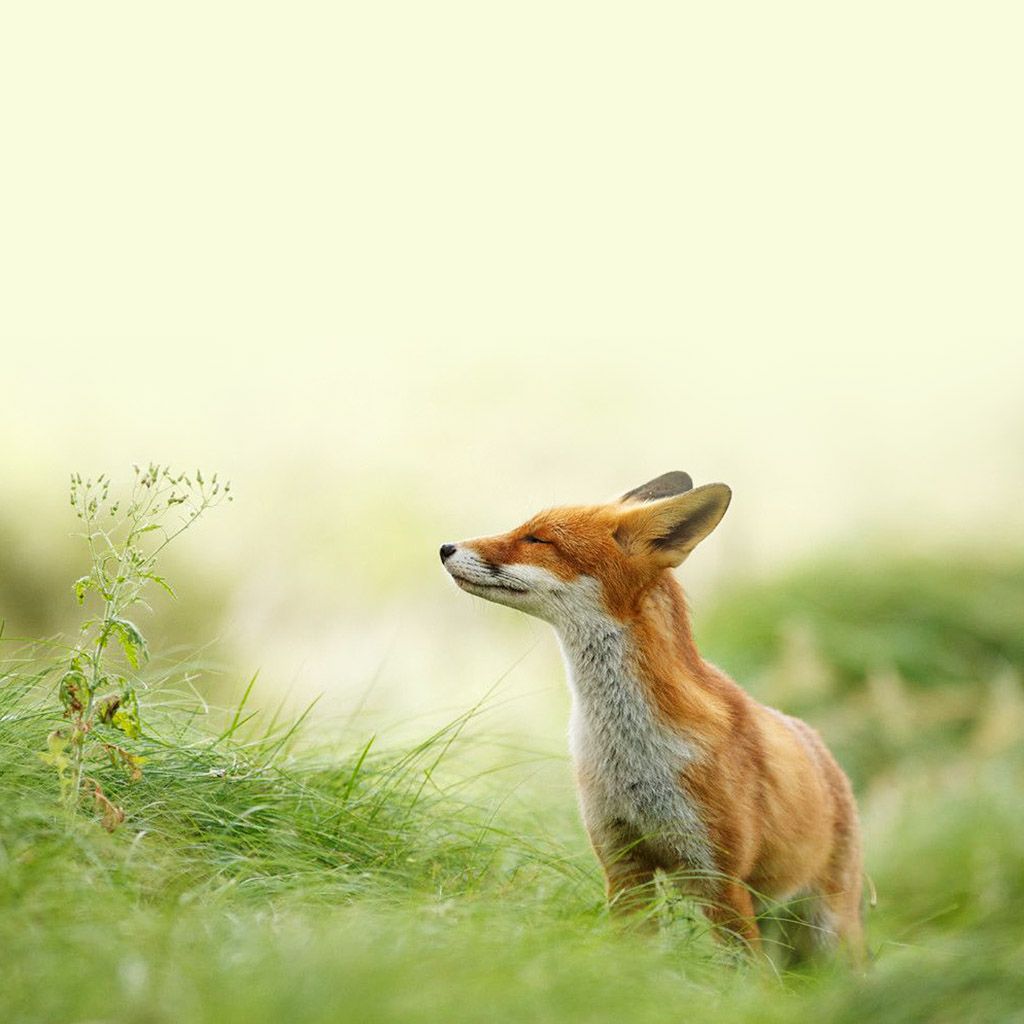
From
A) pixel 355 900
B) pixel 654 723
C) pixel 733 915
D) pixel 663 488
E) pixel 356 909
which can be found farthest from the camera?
pixel 663 488

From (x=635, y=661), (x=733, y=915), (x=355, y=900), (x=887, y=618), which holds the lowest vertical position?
(x=887, y=618)

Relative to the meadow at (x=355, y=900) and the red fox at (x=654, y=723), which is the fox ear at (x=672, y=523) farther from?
the meadow at (x=355, y=900)

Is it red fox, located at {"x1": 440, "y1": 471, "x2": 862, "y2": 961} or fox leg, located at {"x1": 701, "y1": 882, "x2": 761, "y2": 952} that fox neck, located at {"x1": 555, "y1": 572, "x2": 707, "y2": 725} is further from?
fox leg, located at {"x1": 701, "y1": 882, "x2": 761, "y2": 952}

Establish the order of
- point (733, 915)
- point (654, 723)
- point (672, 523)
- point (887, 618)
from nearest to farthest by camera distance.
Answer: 1. point (733, 915)
2. point (654, 723)
3. point (672, 523)
4. point (887, 618)

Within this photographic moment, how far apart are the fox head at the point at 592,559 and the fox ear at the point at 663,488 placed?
1.62 feet

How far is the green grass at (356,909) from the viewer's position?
324 centimetres

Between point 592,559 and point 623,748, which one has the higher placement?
point 592,559

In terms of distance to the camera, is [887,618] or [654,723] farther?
[887,618]

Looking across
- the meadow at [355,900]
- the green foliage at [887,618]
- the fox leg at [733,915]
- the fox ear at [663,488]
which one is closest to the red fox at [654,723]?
the fox leg at [733,915]

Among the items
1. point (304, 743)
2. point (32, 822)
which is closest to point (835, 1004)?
point (32, 822)

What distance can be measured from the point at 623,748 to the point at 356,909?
132 centimetres

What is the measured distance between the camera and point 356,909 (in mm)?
4090

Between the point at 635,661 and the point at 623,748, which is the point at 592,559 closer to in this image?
the point at 635,661

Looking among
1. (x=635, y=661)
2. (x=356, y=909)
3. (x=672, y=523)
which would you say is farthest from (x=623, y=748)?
(x=356, y=909)
